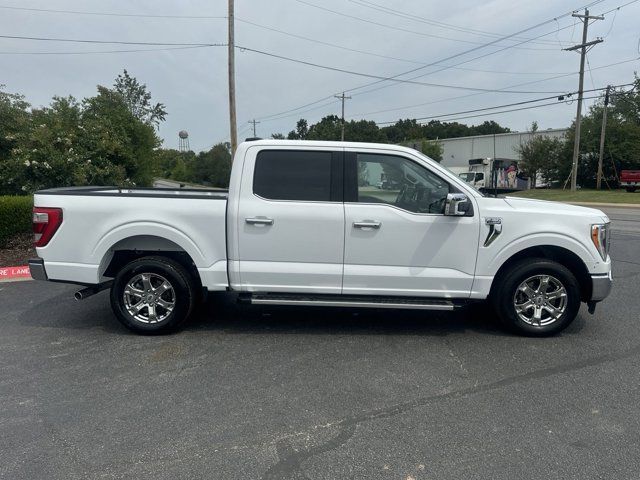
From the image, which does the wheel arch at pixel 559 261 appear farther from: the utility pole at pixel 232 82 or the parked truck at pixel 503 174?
the parked truck at pixel 503 174

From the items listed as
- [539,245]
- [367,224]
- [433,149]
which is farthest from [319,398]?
[433,149]

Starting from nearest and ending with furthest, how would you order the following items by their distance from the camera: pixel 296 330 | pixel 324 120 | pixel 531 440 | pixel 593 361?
pixel 531 440 < pixel 593 361 < pixel 296 330 < pixel 324 120

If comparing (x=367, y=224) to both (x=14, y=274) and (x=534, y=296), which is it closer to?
(x=534, y=296)

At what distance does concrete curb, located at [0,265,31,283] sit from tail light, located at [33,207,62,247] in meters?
3.35

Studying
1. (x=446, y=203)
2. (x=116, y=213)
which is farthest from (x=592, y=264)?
(x=116, y=213)

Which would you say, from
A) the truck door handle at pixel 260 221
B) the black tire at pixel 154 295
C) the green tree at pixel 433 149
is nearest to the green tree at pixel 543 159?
the green tree at pixel 433 149

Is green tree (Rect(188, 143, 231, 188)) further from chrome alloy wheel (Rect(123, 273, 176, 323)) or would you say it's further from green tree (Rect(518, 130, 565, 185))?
chrome alloy wheel (Rect(123, 273, 176, 323))

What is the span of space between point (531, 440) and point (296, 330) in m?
2.57

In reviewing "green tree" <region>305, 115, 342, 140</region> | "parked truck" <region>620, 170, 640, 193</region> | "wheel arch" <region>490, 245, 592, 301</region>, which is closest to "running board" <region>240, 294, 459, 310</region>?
"wheel arch" <region>490, 245, 592, 301</region>

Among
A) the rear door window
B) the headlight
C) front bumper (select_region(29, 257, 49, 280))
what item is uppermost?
the rear door window

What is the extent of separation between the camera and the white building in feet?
191

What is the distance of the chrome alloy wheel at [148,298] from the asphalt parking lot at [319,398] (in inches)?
10.0

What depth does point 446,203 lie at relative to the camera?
4.48 meters

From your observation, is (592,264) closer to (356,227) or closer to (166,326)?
(356,227)
